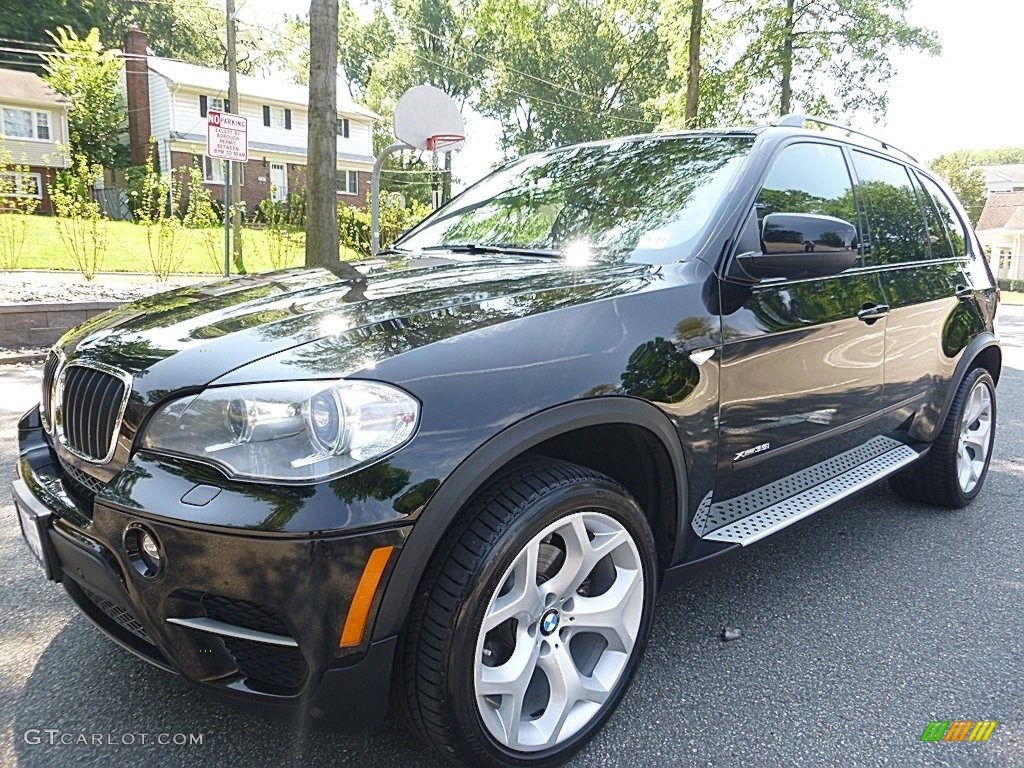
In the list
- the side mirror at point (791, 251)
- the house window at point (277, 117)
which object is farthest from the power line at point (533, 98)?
the side mirror at point (791, 251)

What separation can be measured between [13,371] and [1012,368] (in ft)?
36.6

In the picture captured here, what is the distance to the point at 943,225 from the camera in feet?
12.8

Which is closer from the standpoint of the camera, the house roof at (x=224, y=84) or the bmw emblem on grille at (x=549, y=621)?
the bmw emblem on grille at (x=549, y=621)

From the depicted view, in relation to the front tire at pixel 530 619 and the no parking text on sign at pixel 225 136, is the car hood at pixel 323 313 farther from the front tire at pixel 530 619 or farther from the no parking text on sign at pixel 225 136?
the no parking text on sign at pixel 225 136

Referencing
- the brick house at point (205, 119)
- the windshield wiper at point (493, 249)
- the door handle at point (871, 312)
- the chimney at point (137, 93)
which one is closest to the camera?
the windshield wiper at point (493, 249)

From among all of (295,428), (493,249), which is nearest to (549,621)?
(295,428)

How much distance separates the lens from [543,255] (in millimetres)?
2736

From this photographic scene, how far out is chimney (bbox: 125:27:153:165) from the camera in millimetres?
34531

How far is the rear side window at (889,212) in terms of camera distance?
3.30m

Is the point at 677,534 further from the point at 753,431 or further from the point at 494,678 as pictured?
the point at 494,678

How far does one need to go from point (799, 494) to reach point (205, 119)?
37.9 metres

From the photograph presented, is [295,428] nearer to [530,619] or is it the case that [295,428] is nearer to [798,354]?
[530,619]

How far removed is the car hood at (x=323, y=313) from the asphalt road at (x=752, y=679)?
32.7 inches

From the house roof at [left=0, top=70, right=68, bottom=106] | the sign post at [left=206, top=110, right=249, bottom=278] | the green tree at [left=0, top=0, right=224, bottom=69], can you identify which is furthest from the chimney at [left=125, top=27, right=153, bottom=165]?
the sign post at [left=206, top=110, right=249, bottom=278]
